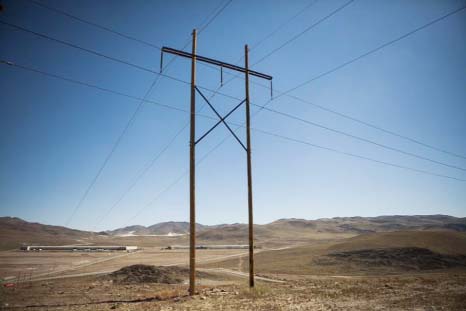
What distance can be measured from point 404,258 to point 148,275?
135 ft

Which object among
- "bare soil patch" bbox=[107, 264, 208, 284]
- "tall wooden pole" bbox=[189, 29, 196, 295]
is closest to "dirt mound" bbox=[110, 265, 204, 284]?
"bare soil patch" bbox=[107, 264, 208, 284]

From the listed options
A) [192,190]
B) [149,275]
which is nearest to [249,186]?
[192,190]

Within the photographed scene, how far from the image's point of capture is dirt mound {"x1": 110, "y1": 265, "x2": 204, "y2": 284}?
2994cm

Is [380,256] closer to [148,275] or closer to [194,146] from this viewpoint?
[148,275]

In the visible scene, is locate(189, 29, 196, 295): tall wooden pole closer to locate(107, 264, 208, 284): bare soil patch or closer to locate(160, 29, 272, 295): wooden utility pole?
locate(160, 29, 272, 295): wooden utility pole

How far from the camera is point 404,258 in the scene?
159 feet

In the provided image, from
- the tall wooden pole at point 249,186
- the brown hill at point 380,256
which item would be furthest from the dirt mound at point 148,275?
the tall wooden pole at point 249,186

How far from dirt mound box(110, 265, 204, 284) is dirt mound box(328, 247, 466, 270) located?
102ft

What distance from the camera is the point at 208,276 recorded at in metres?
35.2

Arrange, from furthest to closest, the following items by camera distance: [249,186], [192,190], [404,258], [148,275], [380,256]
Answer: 1. [380,256]
2. [404,258]
3. [148,275]
4. [249,186]
5. [192,190]

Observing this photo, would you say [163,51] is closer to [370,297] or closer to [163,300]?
[163,300]

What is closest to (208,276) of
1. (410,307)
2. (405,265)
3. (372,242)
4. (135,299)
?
(135,299)

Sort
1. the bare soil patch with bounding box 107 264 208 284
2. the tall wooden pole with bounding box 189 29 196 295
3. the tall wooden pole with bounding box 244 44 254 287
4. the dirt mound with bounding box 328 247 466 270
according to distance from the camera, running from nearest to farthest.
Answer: the tall wooden pole with bounding box 189 29 196 295, the tall wooden pole with bounding box 244 44 254 287, the bare soil patch with bounding box 107 264 208 284, the dirt mound with bounding box 328 247 466 270

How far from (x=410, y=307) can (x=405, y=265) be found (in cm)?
3935
